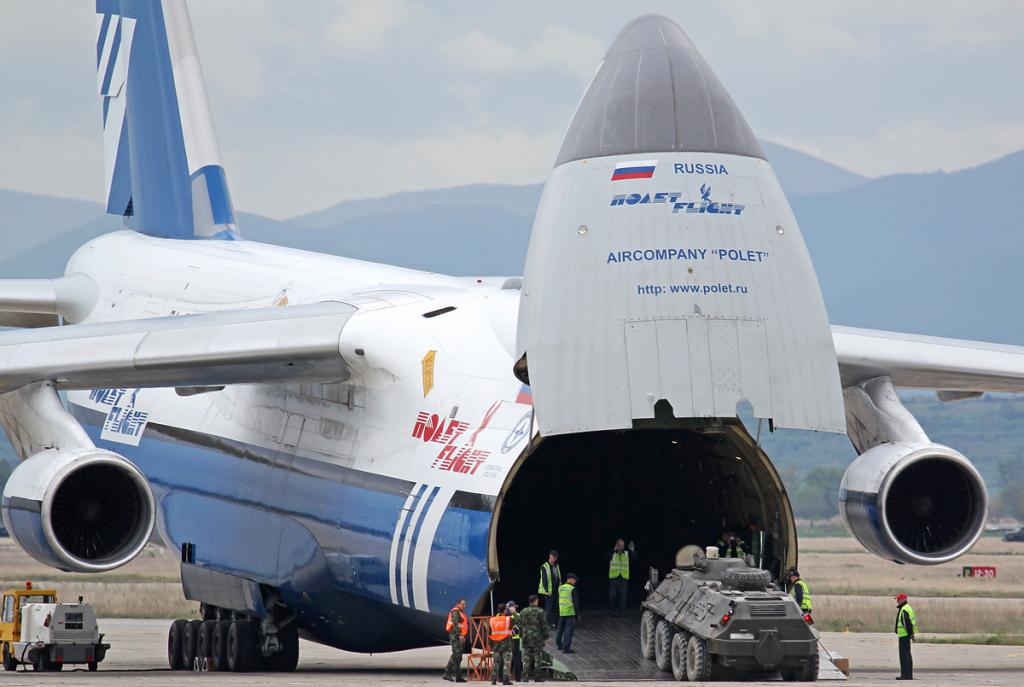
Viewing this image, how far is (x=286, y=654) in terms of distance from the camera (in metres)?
19.5

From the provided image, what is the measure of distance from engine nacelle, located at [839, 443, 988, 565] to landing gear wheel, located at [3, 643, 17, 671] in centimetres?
1010

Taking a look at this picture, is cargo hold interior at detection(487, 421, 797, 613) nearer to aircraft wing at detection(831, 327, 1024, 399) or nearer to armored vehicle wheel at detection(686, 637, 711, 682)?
aircraft wing at detection(831, 327, 1024, 399)

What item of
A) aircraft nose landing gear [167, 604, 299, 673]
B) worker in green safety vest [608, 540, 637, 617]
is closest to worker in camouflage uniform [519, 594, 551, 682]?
worker in green safety vest [608, 540, 637, 617]

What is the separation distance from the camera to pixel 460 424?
1602 cm

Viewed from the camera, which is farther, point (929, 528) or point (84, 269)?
point (84, 269)

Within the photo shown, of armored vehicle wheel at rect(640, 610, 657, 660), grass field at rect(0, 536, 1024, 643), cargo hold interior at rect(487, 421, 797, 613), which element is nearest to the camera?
armored vehicle wheel at rect(640, 610, 657, 660)

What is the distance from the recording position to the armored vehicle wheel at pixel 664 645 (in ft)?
48.6

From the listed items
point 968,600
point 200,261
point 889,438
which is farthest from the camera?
point 968,600

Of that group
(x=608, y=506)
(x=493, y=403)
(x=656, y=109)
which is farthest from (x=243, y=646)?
(x=656, y=109)

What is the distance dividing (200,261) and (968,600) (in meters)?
19.6

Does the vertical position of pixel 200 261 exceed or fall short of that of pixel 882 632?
it exceeds it

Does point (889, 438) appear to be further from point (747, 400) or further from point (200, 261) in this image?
point (200, 261)

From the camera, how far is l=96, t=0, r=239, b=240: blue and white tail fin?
2453 centimetres

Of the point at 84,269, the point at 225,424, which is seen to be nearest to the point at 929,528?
the point at 225,424
